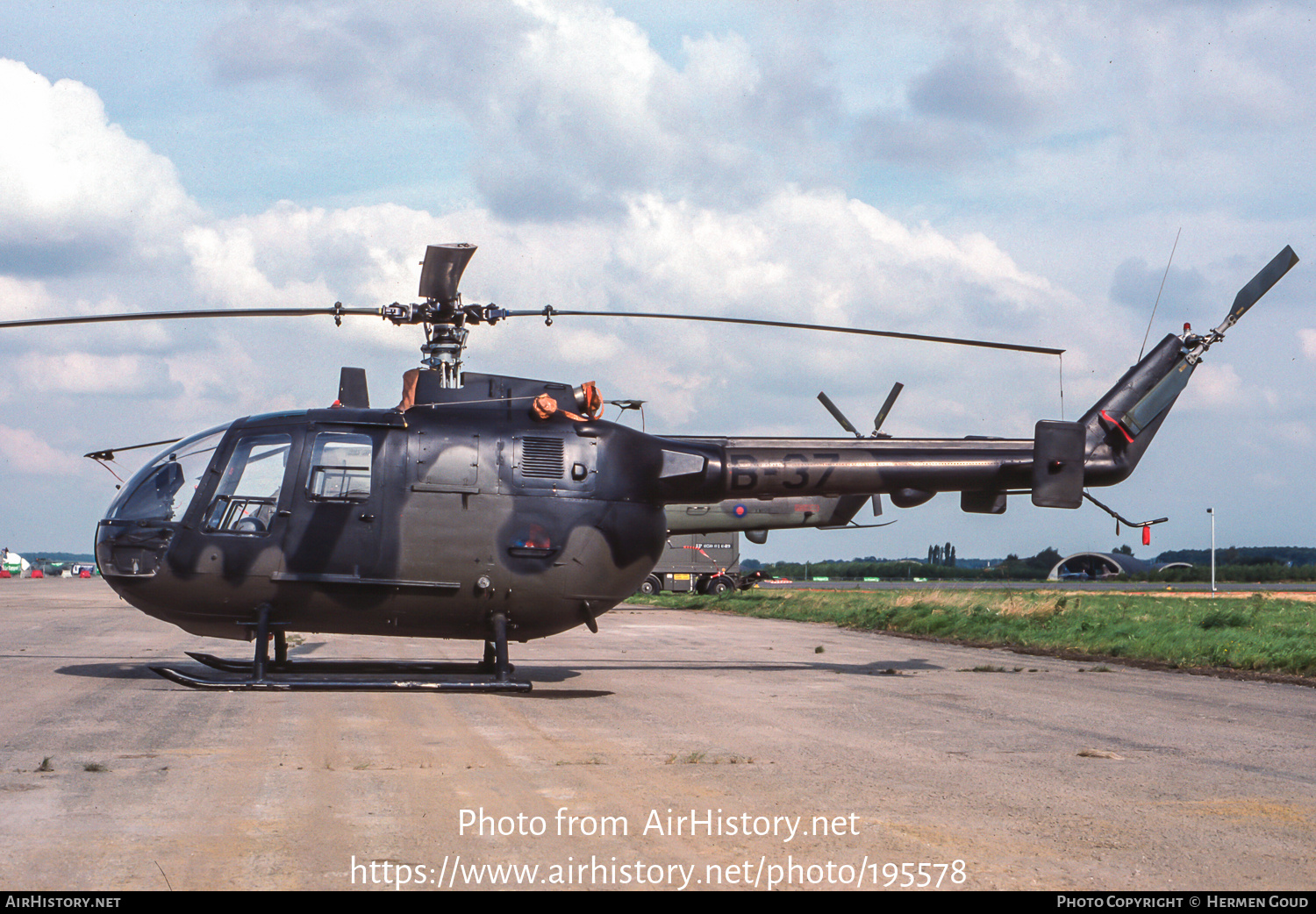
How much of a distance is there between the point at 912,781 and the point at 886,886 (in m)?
2.70

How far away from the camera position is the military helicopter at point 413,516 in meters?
12.4

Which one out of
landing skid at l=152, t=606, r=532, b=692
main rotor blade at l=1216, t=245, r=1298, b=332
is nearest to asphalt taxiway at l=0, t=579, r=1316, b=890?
landing skid at l=152, t=606, r=532, b=692

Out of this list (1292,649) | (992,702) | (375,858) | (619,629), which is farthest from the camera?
(619,629)

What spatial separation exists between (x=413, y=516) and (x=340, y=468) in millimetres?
Result: 1012

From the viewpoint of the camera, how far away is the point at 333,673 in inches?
518

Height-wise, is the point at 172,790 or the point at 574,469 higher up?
the point at 574,469

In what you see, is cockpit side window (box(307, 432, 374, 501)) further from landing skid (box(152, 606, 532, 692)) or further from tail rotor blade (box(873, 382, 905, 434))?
tail rotor blade (box(873, 382, 905, 434))

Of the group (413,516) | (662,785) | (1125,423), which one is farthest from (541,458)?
(1125,423)

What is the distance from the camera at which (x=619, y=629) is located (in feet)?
83.9

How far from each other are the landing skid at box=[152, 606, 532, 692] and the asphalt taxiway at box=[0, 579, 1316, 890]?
0.65 feet

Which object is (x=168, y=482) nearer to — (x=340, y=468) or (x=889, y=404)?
(x=340, y=468)
